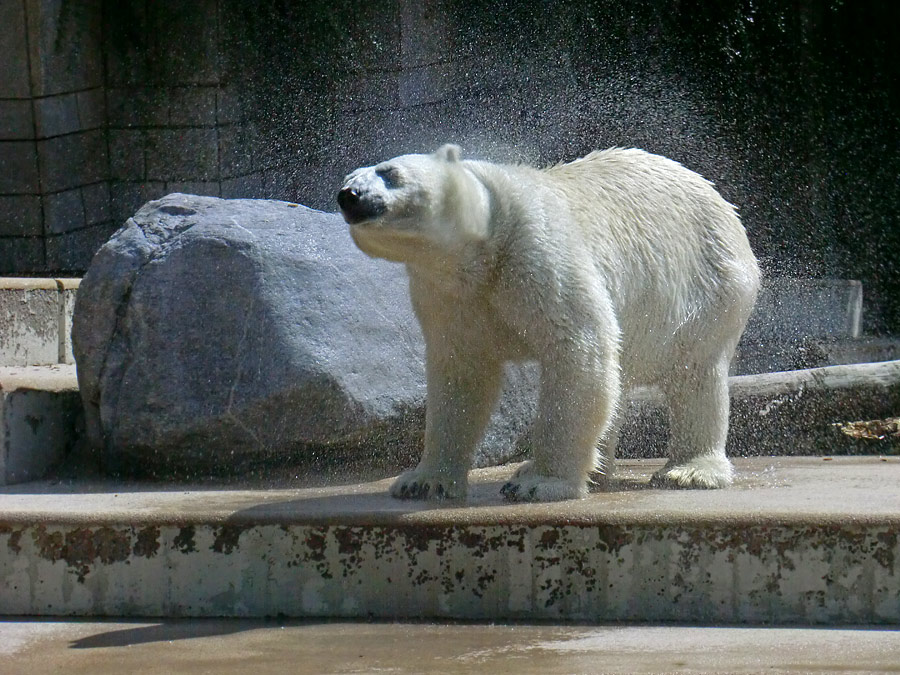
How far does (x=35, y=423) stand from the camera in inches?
174

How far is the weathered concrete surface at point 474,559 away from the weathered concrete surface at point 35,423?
78cm

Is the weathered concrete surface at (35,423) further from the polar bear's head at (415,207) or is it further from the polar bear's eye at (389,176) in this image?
the polar bear's eye at (389,176)

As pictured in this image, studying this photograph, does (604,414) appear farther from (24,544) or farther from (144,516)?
(24,544)

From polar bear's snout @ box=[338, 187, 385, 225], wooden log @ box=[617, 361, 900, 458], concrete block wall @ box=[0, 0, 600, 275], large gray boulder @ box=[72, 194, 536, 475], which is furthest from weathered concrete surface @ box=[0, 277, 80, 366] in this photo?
polar bear's snout @ box=[338, 187, 385, 225]

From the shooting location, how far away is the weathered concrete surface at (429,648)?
2791 mm

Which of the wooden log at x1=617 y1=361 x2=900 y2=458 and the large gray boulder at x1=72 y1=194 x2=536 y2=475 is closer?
the large gray boulder at x1=72 y1=194 x2=536 y2=475

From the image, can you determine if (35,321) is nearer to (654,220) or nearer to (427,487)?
(427,487)

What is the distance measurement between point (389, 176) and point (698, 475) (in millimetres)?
1307

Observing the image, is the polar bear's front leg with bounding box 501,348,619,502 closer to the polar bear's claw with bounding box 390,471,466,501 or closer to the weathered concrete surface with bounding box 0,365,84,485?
the polar bear's claw with bounding box 390,471,466,501

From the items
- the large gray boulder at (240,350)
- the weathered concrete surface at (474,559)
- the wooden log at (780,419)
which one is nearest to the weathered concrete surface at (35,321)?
the large gray boulder at (240,350)

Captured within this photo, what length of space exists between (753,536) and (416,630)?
848 mm

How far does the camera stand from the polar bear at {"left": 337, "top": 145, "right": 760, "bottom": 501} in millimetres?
3482

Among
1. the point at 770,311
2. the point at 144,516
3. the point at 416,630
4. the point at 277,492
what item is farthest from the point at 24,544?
the point at 770,311

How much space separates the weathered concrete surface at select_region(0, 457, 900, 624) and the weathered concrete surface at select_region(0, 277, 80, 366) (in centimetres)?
232
